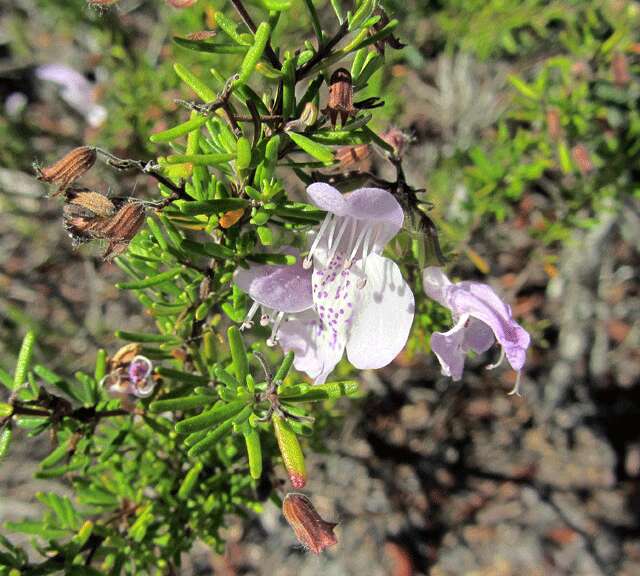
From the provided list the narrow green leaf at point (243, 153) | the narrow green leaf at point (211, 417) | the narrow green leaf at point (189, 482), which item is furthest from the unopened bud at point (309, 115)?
the narrow green leaf at point (189, 482)

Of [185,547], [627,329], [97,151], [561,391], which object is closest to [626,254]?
[627,329]

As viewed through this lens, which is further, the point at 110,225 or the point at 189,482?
the point at 189,482

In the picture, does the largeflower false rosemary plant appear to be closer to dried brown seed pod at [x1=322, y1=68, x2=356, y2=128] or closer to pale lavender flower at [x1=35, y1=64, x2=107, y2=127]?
dried brown seed pod at [x1=322, y1=68, x2=356, y2=128]

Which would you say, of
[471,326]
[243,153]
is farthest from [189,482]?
[243,153]

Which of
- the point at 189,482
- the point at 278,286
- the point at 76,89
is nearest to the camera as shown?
the point at 278,286

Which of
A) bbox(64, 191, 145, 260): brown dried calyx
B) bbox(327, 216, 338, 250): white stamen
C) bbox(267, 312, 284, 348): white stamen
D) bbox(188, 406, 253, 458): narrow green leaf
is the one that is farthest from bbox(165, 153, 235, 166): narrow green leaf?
bbox(188, 406, 253, 458): narrow green leaf

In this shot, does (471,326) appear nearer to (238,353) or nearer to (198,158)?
(238,353)
